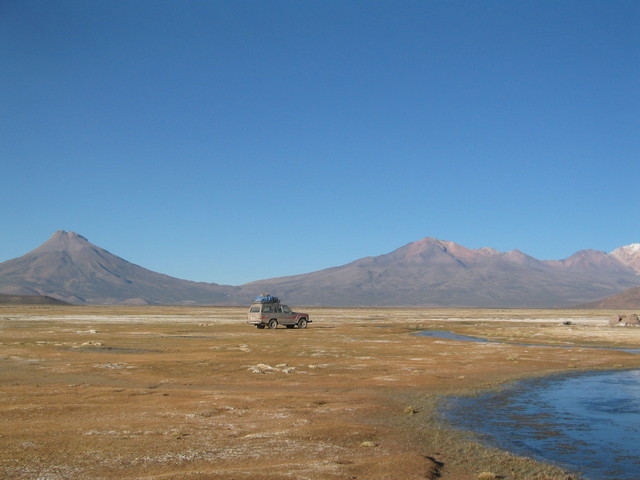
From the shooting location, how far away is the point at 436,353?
119 ft

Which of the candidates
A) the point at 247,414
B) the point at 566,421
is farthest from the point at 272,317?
the point at 566,421

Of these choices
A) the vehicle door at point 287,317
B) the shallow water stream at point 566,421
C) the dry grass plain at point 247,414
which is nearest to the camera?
the dry grass plain at point 247,414

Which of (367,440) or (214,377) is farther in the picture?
(214,377)

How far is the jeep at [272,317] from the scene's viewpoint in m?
61.1

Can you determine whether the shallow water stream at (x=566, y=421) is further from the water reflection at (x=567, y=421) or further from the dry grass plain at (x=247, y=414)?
the dry grass plain at (x=247, y=414)

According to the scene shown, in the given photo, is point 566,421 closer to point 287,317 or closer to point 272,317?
point 272,317

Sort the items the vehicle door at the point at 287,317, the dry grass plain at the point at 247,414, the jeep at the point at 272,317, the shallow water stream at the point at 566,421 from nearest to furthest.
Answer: the dry grass plain at the point at 247,414 < the shallow water stream at the point at 566,421 < the jeep at the point at 272,317 < the vehicle door at the point at 287,317

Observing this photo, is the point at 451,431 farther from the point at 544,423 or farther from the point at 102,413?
the point at 102,413

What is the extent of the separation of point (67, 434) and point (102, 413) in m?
2.62

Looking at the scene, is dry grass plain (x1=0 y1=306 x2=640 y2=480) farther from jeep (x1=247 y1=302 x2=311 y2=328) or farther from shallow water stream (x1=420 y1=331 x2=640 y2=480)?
jeep (x1=247 y1=302 x2=311 y2=328)

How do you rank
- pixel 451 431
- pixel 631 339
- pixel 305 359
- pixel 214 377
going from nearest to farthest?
pixel 451 431
pixel 214 377
pixel 305 359
pixel 631 339

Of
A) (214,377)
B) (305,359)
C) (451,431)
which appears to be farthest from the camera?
(305,359)

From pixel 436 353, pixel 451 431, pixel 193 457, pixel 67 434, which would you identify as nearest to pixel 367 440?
pixel 451 431

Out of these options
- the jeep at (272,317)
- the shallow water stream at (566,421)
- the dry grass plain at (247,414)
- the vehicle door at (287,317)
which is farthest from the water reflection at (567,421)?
the vehicle door at (287,317)
